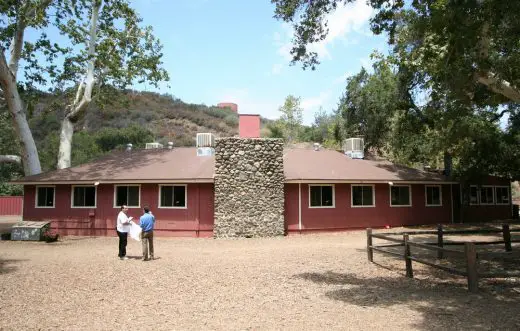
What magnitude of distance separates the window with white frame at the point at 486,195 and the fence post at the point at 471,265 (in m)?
20.8

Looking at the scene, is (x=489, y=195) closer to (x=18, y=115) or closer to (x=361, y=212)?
(x=361, y=212)

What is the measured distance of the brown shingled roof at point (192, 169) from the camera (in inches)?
798

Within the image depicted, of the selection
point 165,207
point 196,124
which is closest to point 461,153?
point 165,207

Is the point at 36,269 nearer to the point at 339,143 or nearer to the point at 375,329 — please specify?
the point at 375,329

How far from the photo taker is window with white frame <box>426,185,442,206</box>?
79.2 ft

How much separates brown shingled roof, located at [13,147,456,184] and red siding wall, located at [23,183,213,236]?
682 millimetres

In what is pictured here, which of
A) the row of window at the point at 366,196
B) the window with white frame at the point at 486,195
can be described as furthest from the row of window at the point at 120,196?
the window with white frame at the point at 486,195

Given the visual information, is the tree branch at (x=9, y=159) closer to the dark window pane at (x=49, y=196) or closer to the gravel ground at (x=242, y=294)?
the dark window pane at (x=49, y=196)

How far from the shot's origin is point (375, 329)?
20.6 ft

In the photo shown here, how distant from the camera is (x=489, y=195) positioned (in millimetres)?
27547

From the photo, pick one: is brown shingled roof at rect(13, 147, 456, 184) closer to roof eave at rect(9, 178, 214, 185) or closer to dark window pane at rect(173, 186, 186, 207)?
roof eave at rect(9, 178, 214, 185)

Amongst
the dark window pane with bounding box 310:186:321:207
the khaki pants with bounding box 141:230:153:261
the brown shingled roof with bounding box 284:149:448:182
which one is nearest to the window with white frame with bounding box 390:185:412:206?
the brown shingled roof with bounding box 284:149:448:182

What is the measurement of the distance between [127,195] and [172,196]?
2249 mm

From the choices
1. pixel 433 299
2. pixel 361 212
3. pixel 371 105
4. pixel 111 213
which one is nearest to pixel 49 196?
pixel 111 213
